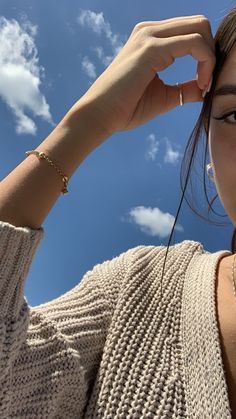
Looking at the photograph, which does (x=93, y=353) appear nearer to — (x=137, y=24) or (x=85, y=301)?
(x=85, y=301)

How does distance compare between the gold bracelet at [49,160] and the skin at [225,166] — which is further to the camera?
the skin at [225,166]

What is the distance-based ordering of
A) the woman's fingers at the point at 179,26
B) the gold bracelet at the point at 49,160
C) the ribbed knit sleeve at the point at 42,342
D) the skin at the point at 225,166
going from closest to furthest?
the ribbed knit sleeve at the point at 42,342, the gold bracelet at the point at 49,160, the skin at the point at 225,166, the woman's fingers at the point at 179,26

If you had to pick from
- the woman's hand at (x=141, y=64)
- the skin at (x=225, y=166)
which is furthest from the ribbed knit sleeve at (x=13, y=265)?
the skin at (x=225, y=166)

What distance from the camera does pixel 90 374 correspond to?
129 centimetres

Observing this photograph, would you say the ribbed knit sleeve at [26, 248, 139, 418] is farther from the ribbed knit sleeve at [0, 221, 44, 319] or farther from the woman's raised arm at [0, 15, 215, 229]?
Result: the woman's raised arm at [0, 15, 215, 229]

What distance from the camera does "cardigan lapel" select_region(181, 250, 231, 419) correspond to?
1220 millimetres

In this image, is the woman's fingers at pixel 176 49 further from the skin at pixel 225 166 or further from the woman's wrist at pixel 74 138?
the woman's wrist at pixel 74 138

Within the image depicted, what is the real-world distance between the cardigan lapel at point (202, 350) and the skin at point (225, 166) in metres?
0.03

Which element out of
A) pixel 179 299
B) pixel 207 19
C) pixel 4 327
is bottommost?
pixel 4 327

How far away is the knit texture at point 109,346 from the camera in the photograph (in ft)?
3.82

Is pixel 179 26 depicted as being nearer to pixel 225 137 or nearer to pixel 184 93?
pixel 184 93

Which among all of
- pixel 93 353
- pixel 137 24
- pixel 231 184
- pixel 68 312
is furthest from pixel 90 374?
pixel 137 24

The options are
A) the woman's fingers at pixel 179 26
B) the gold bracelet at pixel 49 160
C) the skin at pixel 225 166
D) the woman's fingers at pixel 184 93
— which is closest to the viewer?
the gold bracelet at pixel 49 160

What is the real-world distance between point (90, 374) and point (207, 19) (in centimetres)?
110
